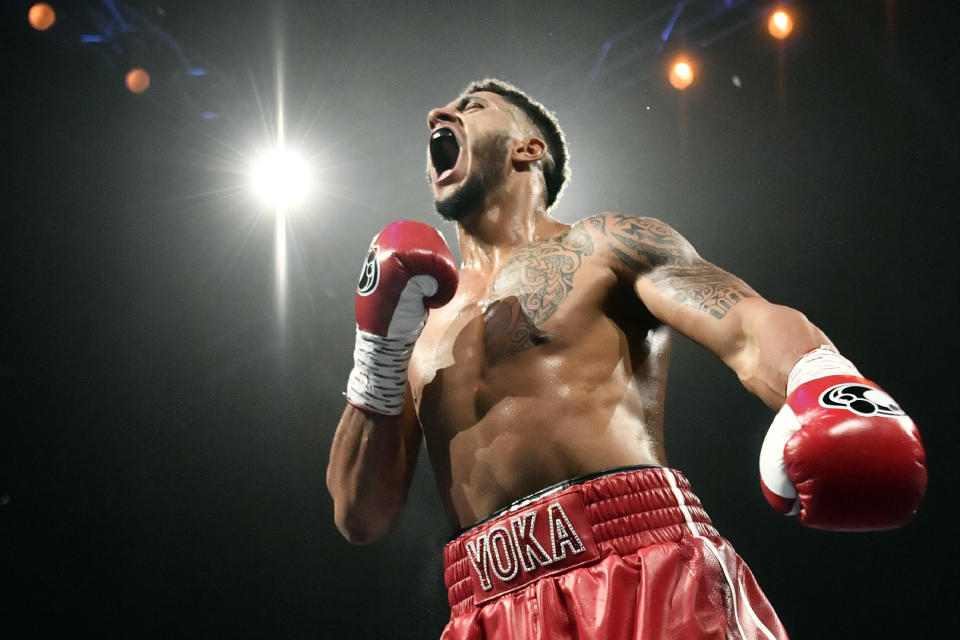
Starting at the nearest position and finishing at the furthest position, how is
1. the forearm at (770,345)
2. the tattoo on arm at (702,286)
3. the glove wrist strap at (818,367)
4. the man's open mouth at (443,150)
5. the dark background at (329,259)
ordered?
the glove wrist strap at (818,367) < the forearm at (770,345) < the tattoo on arm at (702,286) < the man's open mouth at (443,150) < the dark background at (329,259)

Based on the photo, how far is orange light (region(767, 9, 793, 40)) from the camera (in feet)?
9.90

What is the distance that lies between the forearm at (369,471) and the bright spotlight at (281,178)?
1.79 meters

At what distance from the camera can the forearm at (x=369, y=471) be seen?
61.8 inches

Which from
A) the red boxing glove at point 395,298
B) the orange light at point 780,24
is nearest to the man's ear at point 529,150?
the red boxing glove at point 395,298

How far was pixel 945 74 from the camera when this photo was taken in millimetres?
2830

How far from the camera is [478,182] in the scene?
183 centimetres

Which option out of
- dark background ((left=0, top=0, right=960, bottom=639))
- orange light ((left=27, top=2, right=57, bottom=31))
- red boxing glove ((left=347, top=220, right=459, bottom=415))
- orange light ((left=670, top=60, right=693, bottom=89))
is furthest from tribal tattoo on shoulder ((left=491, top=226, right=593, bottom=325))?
orange light ((left=27, top=2, right=57, bottom=31))

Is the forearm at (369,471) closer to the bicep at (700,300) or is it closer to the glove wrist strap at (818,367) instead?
the bicep at (700,300)

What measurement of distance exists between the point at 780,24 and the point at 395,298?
95.0 inches

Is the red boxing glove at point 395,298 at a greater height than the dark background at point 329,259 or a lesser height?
lesser

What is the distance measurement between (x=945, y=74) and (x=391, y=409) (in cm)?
260

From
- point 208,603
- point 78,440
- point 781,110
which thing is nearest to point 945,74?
point 781,110

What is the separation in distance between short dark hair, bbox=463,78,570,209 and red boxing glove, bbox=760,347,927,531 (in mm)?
1333

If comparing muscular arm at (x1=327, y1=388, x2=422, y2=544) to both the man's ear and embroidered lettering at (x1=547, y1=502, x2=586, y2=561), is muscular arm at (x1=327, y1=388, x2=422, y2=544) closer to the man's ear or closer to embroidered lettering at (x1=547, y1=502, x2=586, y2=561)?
embroidered lettering at (x1=547, y1=502, x2=586, y2=561)
